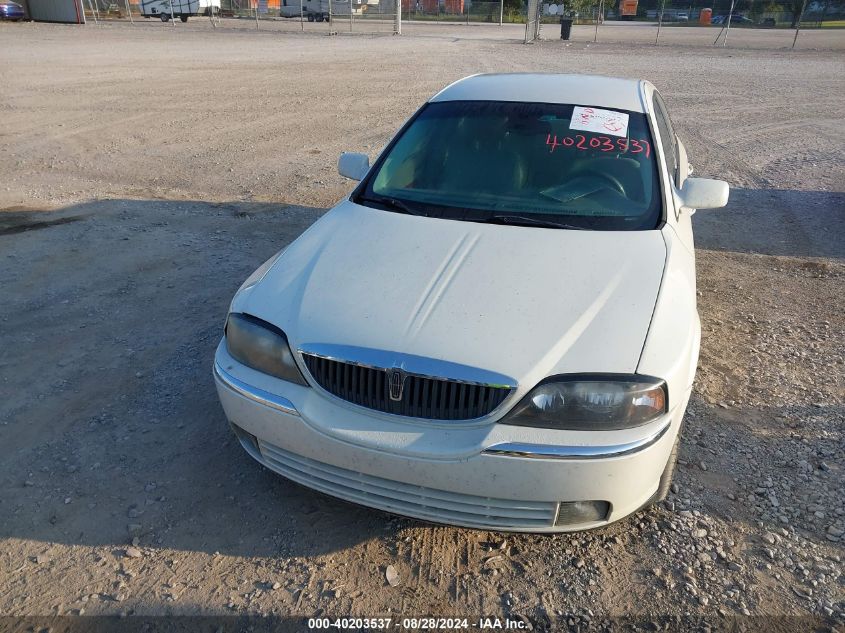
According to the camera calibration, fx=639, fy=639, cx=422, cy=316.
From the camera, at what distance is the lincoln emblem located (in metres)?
2.29

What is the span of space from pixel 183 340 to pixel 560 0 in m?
59.0

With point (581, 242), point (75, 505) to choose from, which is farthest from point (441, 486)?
point (75, 505)

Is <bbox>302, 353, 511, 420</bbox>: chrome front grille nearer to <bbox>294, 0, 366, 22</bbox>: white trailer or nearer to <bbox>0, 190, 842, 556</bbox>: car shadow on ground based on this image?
<bbox>0, 190, 842, 556</bbox>: car shadow on ground

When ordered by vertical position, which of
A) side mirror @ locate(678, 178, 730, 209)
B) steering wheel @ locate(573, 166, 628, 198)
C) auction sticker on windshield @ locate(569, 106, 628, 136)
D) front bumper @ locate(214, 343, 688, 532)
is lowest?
front bumper @ locate(214, 343, 688, 532)

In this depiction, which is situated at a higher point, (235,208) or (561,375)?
(561,375)

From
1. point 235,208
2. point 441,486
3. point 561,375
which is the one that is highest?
point 561,375

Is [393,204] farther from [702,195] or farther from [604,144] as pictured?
[702,195]

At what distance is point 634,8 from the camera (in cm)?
5072

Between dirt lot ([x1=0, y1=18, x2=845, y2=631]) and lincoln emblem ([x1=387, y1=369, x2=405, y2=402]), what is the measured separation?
2.29 feet

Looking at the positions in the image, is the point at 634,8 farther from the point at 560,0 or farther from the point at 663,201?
the point at 663,201

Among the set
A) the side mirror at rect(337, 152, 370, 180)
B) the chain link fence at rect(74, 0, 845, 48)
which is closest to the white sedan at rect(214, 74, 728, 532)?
the side mirror at rect(337, 152, 370, 180)

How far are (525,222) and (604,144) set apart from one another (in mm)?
808

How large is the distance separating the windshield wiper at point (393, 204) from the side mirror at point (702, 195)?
1430mm

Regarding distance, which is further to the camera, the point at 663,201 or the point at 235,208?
the point at 235,208
